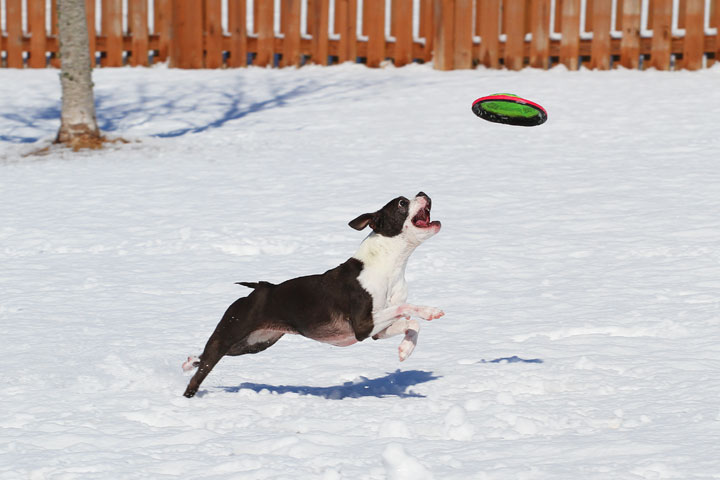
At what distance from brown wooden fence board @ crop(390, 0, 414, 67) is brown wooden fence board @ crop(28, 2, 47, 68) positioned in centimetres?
496

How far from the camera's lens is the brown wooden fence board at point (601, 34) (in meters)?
15.1

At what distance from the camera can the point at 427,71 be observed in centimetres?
1623

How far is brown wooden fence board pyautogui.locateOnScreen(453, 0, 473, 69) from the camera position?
51.2 feet

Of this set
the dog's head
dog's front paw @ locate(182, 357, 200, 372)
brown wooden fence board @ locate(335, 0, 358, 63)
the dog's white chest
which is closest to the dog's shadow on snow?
dog's front paw @ locate(182, 357, 200, 372)

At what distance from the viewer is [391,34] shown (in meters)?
16.3

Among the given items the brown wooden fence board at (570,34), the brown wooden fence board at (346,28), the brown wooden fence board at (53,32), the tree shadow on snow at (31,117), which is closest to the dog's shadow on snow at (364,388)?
the tree shadow on snow at (31,117)

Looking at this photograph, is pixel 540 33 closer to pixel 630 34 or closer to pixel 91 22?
pixel 630 34

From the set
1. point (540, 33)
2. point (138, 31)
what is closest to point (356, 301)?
point (540, 33)

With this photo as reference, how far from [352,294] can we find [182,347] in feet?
5.52

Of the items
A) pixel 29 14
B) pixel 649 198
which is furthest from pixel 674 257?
pixel 29 14

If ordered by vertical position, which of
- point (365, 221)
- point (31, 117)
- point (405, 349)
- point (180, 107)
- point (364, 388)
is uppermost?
point (365, 221)

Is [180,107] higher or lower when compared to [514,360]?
higher

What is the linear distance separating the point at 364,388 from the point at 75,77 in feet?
27.3

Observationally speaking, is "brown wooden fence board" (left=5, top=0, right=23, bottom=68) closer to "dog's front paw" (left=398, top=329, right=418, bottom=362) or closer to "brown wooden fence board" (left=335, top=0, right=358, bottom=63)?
"brown wooden fence board" (left=335, top=0, right=358, bottom=63)
